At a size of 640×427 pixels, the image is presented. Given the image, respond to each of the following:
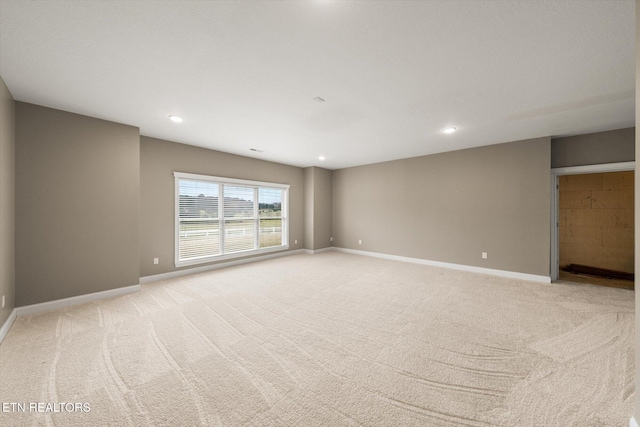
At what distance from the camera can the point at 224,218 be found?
5.30 metres

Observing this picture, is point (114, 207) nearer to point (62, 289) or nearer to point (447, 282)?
point (62, 289)

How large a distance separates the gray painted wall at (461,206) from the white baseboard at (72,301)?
527 cm

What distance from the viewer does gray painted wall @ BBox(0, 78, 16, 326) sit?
7.95 feet

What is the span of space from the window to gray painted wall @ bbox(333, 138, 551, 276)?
225 cm

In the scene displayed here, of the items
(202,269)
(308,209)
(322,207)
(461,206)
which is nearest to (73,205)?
(202,269)

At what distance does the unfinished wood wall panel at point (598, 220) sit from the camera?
4953 millimetres

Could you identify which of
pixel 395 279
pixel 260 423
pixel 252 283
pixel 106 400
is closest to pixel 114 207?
pixel 252 283

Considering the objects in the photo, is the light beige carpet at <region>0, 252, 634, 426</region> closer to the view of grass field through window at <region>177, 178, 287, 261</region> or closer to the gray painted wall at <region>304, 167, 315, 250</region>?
the view of grass field through window at <region>177, 178, 287, 261</region>

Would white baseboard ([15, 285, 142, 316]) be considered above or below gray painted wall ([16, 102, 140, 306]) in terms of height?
below

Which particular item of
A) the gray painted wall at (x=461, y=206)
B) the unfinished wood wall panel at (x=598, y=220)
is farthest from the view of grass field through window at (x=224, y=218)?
the unfinished wood wall panel at (x=598, y=220)

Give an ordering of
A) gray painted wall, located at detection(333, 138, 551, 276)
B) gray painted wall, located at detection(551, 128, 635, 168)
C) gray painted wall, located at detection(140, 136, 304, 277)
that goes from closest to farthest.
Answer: gray painted wall, located at detection(551, 128, 635, 168), gray painted wall, located at detection(140, 136, 304, 277), gray painted wall, located at detection(333, 138, 551, 276)

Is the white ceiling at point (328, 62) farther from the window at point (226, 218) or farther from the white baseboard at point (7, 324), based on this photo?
the white baseboard at point (7, 324)

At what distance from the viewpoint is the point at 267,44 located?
6.10ft

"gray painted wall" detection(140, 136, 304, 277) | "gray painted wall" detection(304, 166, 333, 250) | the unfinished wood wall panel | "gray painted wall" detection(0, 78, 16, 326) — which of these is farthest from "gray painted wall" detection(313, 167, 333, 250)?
the unfinished wood wall panel
